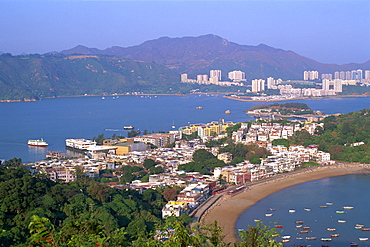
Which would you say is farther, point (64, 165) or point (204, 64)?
point (204, 64)

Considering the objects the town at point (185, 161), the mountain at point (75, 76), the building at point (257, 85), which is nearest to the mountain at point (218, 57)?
the mountain at point (75, 76)

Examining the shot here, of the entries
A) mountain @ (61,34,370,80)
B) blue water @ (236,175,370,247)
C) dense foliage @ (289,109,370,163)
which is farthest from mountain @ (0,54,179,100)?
blue water @ (236,175,370,247)

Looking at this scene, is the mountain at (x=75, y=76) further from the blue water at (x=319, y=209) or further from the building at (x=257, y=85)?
the blue water at (x=319, y=209)

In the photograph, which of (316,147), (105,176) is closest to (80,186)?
(105,176)

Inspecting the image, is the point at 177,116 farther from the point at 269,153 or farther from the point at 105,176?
the point at 105,176

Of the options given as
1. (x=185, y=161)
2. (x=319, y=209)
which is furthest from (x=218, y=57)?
(x=319, y=209)
